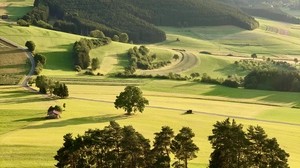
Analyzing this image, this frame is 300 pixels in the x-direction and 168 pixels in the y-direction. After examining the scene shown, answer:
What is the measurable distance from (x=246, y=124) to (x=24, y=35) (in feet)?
400

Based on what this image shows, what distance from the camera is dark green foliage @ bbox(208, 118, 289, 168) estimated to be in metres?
58.3

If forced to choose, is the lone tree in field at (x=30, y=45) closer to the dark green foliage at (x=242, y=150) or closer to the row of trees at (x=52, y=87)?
the row of trees at (x=52, y=87)

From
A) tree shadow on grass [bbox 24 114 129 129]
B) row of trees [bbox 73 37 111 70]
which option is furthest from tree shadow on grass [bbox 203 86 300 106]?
row of trees [bbox 73 37 111 70]

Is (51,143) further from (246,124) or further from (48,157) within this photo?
(246,124)

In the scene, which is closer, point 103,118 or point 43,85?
point 103,118

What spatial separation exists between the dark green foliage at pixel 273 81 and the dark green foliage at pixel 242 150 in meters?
102

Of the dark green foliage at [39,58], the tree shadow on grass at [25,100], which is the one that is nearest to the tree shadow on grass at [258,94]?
the tree shadow on grass at [25,100]

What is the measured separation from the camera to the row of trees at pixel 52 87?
115 m

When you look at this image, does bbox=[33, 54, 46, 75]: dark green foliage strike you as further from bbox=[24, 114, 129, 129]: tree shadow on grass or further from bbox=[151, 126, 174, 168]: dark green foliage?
bbox=[151, 126, 174, 168]: dark green foliage

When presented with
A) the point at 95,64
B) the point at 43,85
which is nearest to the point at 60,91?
the point at 43,85

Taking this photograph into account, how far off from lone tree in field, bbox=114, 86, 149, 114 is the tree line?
42.9 m

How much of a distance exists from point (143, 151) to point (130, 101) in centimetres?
4510

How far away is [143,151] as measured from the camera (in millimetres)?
59531

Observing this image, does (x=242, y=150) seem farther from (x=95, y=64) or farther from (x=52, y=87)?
(x=95, y=64)
